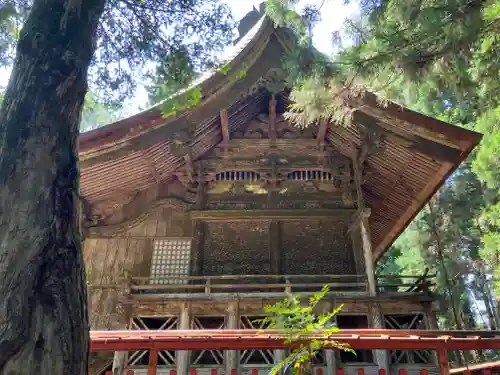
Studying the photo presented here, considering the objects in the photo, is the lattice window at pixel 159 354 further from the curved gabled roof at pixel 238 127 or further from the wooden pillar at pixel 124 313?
the curved gabled roof at pixel 238 127

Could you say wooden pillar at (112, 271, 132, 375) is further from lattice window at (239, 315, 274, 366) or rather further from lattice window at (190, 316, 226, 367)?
lattice window at (239, 315, 274, 366)

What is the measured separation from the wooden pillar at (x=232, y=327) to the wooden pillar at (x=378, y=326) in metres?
2.55

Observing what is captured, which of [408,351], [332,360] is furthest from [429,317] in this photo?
[332,360]

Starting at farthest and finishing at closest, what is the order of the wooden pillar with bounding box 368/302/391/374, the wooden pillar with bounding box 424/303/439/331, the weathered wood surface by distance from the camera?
1. the weathered wood surface
2. the wooden pillar with bounding box 424/303/439/331
3. the wooden pillar with bounding box 368/302/391/374

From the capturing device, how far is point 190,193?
11000mm

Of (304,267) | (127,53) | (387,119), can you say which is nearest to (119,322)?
(304,267)

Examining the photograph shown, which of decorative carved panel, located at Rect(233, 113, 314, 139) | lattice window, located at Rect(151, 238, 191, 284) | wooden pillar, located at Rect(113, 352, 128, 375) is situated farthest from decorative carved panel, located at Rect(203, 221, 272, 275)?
wooden pillar, located at Rect(113, 352, 128, 375)

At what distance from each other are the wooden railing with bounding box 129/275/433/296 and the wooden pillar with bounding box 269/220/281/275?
272 millimetres

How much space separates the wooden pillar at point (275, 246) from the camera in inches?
393

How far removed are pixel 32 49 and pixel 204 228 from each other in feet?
23.7

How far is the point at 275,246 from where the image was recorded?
10.3 m

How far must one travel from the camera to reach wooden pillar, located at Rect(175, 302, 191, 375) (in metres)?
8.53

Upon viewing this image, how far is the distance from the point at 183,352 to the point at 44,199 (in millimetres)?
6274

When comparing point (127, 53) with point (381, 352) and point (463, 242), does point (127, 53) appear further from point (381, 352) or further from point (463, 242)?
point (463, 242)
